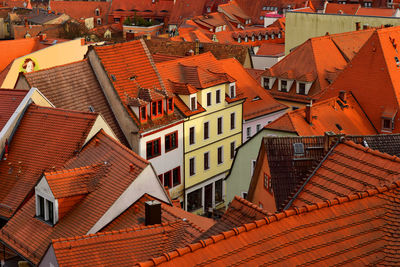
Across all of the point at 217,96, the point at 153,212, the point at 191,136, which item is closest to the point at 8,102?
the point at 153,212

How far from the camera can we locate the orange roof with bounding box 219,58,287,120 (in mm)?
64750

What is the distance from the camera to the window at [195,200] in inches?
2263

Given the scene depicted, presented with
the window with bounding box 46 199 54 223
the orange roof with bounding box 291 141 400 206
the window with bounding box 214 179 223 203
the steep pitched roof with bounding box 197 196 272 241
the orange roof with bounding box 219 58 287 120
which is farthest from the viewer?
the orange roof with bounding box 219 58 287 120

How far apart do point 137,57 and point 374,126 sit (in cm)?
2021

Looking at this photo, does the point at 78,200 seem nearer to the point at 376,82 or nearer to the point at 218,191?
the point at 218,191

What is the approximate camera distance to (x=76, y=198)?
3400cm

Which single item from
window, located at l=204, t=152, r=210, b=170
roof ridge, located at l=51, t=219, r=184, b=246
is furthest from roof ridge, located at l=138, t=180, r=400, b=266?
window, located at l=204, t=152, r=210, b=170

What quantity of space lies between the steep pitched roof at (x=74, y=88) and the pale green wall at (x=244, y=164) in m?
7.56

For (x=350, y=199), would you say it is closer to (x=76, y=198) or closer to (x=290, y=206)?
(x=290, y=206)

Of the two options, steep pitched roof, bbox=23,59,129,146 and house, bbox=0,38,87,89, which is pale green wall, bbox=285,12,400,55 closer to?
house, bbox=0,38,87,89

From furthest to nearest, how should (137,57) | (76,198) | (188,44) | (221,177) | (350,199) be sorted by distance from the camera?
(188,44)
(221,177)
(137,57)
(76,198)
(350,199)

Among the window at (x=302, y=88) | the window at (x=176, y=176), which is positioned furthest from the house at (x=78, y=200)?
the window at (x=302, y=88)

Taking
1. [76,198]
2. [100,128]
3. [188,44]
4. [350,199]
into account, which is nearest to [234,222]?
[350,199]

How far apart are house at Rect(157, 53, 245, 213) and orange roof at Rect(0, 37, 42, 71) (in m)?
14.4
